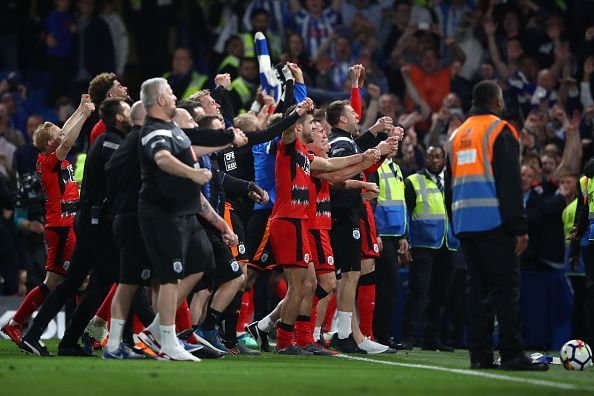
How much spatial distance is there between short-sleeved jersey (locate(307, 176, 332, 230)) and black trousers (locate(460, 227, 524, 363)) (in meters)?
3.05

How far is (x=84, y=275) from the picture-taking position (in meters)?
12.1

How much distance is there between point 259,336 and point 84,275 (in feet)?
7.86

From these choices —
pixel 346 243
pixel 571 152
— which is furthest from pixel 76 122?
pixel 571 152

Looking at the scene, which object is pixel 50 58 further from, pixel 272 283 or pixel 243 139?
pixel 243 139

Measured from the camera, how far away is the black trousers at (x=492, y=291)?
33.3 ft

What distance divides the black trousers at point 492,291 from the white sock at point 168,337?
243 centimetres

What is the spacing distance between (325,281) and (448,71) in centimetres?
893

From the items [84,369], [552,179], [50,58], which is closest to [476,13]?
[552,179]

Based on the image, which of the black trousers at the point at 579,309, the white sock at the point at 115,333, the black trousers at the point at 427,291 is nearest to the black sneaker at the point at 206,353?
the white sock at the point at 115,333

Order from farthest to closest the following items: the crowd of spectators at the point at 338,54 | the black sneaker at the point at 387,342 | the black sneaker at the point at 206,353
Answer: the crowd of spectators at the point at 338,54 → the black sneaker at the point at 387,342 → the black sneaker at the point at 206,353

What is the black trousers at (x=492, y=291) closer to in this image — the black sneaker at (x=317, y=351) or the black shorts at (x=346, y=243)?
the black sneaker at (x=317, y=351)

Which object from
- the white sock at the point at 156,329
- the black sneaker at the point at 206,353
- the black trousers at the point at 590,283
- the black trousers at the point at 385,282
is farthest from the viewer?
the black trousers at the point at 385,282

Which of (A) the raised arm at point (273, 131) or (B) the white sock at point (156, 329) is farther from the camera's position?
(A) the raised arm at point (273, 131)

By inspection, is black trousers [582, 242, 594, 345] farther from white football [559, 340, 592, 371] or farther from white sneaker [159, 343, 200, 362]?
white sneaker [159, 343, 200, 362]
